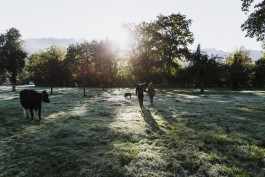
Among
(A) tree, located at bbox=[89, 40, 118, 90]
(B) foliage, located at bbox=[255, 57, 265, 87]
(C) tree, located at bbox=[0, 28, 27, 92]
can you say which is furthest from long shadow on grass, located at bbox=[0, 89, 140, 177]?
(B) foliage, located at bbox=[255, 57, 265, 87]

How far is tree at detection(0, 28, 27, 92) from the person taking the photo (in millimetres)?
81562

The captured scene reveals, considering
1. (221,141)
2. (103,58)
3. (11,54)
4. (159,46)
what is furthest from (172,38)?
(221,141)

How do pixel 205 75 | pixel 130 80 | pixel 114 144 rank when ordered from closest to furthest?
pixel 114 144 < pixel 205 75 < pixel 130 80

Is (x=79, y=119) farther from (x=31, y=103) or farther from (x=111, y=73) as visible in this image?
(x=111, y=73)

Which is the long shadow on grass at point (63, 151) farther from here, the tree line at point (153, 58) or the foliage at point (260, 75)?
the foliage at point (260, 75)

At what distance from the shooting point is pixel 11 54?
269 ft

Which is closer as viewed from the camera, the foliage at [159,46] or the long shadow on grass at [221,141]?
the long shadow on grass at [221,141]

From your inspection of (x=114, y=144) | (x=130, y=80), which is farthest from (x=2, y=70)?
(x=114, y=144)

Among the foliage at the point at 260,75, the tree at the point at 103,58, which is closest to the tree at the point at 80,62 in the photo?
the tree at the point at 103,58

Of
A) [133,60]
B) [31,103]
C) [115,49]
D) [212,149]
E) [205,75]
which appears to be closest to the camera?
[212,149]

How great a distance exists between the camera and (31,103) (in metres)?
24.5

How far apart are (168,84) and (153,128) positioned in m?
76.8

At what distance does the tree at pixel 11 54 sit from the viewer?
8156 centimetres

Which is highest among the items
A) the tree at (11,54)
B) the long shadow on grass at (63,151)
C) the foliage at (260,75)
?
the tree at (11,54)
